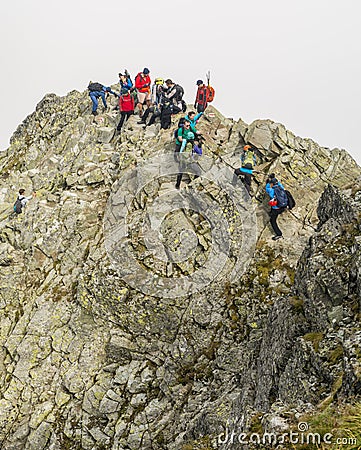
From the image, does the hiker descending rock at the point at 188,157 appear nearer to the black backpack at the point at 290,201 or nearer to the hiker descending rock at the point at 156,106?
the black backpack at the point at 290,201

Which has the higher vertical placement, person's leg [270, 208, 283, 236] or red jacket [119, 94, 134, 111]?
red jacket [119, 94, 134, 111]

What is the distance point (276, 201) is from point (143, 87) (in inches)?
681

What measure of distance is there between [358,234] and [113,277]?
1441 cm

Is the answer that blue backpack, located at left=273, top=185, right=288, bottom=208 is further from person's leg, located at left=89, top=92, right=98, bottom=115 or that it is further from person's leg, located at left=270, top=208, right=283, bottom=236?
person's leg, located at left=89, top=92, right=98, bottom=115

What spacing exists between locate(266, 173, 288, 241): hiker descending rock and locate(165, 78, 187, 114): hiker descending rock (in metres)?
11.9

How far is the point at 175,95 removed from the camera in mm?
32188

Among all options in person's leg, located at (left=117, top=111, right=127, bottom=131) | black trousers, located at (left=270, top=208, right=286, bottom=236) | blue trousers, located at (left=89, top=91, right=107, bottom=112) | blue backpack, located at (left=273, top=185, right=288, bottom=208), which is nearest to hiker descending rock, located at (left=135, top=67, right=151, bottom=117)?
person's leg, located at (left=117, top=111, right=127, bottom=131)

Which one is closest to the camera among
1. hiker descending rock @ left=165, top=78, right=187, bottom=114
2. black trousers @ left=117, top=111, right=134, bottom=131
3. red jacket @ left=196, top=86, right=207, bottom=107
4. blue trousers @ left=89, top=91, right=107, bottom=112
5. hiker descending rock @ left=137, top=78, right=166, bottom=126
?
red jacket @ left=196, top=86, right=207, bottom=107

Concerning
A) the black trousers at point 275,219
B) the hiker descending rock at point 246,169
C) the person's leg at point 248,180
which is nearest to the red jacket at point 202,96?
the hiker descending rock at point 246,169

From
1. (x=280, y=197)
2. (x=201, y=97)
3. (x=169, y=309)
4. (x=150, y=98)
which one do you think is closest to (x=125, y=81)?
(x=150, y=98)

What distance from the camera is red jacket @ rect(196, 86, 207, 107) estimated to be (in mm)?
31578

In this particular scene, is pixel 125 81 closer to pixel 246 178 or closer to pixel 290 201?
pixel 246 178

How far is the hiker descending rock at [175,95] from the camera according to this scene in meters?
31.9

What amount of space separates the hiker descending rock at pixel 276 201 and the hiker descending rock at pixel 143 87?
52.5 ft
